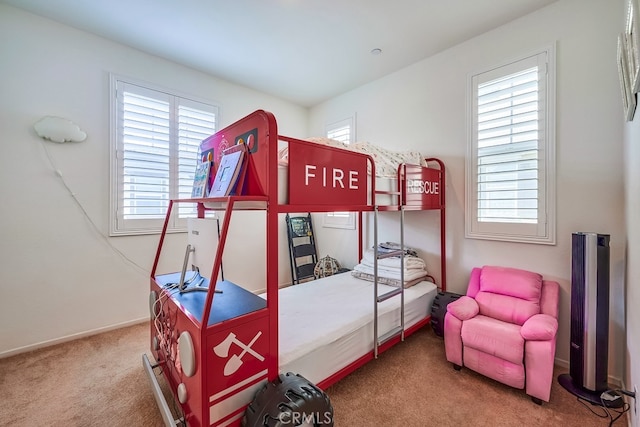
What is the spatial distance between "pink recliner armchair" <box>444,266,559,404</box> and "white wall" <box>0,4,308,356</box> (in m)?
3.21

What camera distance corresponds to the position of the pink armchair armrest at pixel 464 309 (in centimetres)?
207

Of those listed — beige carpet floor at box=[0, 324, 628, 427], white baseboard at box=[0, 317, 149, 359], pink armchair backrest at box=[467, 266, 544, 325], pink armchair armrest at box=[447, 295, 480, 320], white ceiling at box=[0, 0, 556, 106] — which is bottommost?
beige carpet floor at box=[0, 324, 628, 427]

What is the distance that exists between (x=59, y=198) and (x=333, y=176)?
8.71 feet

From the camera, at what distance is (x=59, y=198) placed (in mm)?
2500

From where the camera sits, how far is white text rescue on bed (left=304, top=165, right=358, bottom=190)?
1.64 m

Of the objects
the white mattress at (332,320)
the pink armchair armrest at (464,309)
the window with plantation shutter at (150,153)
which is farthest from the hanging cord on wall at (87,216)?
the pink armchair armrest at (464,309)

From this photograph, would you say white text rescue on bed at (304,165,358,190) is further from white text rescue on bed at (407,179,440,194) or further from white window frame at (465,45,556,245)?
white window frame at (465,45,556,245)

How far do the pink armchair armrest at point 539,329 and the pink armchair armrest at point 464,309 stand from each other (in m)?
0.34

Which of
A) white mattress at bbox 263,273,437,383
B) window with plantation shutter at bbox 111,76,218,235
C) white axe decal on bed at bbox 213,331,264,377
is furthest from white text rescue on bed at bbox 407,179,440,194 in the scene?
window with plantation shutter at bbox 111,76,218,235

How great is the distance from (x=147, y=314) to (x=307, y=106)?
3731 millimetres

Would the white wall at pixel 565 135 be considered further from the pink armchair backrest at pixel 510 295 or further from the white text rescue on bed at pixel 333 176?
the white text rescue on bed at pixel 333 176

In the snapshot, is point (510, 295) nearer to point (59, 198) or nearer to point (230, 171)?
point (230, 171)

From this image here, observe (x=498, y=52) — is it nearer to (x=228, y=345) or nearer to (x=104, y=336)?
(x=228, y=345)
